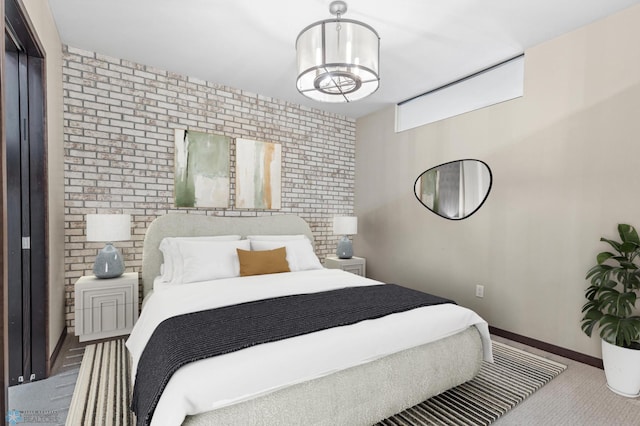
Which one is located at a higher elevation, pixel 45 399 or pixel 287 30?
pixel 287 30

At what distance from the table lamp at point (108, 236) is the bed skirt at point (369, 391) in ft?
6.91

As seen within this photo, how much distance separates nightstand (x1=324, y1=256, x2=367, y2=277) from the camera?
14.1 ft

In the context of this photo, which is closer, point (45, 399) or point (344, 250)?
point (45, 399)

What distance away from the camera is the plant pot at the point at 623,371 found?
7.09 feet

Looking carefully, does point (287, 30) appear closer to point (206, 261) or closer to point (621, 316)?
point (206, 261)

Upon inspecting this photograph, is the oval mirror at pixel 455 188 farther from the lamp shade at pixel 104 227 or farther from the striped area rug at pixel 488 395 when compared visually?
the lamp shade at pixel 104 227

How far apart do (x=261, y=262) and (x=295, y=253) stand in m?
0.48

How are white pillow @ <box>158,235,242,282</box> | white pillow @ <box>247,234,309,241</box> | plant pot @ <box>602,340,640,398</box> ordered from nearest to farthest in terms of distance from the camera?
plant pot @ <box>602,340,640,398</box> < white pillow @ <box>158,235,242,282</box> < white pillow @ <box>247,234,309,241</box>

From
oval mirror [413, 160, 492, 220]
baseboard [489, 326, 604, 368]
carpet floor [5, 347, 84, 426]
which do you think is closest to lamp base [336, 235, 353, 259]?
oval mirror [413, 160, 492, 220]

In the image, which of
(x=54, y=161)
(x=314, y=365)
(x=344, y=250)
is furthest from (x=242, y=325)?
(x=344, y=250)

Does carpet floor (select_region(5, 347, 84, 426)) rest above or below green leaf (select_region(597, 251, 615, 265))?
below

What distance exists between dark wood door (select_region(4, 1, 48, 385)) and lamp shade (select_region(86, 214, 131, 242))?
46cm

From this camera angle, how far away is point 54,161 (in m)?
2.59

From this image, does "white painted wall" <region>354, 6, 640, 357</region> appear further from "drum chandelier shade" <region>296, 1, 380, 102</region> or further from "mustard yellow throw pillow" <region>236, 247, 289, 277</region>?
"mustard yellow throw pillow" <region>236, 247, 289, 277</region>
